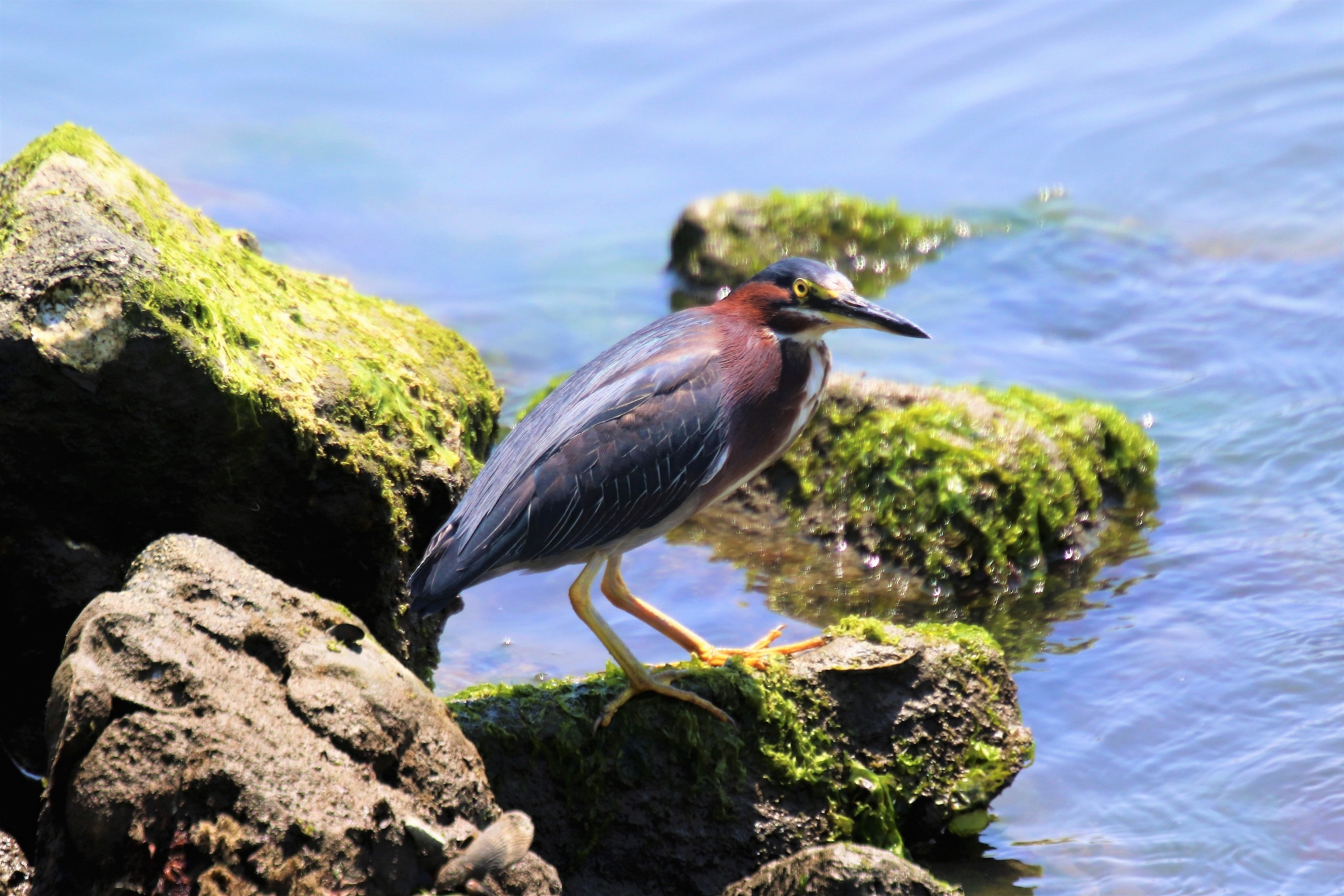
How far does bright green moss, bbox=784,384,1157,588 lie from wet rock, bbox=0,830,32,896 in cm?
438

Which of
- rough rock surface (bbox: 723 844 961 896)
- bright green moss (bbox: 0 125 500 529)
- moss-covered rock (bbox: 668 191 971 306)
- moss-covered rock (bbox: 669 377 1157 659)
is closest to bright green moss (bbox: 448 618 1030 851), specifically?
rough rock surface (bbox: 723 844 961 896)

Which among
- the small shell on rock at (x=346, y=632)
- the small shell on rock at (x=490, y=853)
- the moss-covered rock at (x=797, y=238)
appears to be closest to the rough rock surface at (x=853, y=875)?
the small shell on rock at (x=490, y=853)

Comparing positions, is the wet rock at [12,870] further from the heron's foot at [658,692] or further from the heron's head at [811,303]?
the heron's head at [811,303]

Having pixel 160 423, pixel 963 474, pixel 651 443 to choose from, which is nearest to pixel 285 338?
pixel 160 423

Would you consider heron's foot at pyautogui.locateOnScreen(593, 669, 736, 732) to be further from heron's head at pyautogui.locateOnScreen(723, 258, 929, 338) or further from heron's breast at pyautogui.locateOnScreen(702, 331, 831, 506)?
heron's head at pyautogui.locateOnScreen(723, 258, 929, 338)

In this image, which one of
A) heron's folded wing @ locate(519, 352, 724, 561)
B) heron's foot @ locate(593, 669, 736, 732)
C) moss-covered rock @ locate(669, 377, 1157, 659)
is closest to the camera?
heron's foot @ locate(593, 669, 736, 732)

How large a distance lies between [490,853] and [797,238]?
8209mm

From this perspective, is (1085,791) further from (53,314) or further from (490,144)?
(490,144)

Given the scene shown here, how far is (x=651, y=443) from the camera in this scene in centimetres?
471

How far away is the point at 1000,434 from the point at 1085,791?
2487 millimetres

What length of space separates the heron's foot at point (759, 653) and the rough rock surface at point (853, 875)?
1001 millimetres

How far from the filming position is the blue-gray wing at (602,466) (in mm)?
4562

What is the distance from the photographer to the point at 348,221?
12117mm

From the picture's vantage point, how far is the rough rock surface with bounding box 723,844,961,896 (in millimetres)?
3652
